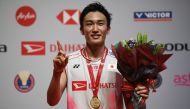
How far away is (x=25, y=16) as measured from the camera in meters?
2.91

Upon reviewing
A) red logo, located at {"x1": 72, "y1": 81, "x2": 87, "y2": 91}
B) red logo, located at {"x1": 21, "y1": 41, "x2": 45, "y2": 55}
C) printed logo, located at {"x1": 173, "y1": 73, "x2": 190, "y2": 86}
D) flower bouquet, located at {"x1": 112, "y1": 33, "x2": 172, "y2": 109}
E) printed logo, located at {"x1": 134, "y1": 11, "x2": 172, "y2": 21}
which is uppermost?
printed logo, located at {"x1": 134, "y1": 11, "x2": 172, "y2": 21}

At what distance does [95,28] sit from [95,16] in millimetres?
85

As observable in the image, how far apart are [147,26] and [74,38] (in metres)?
0.69

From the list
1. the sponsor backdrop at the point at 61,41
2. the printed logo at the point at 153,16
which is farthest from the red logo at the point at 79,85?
the printed logo at the point at 153,16

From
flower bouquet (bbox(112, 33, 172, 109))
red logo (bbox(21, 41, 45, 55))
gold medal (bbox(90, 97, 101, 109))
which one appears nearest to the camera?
flower bouquet (bbox(112, 33, 172, 109))

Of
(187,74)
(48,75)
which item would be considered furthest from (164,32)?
(48,75)

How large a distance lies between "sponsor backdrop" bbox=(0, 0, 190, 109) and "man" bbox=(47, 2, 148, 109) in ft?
3.95

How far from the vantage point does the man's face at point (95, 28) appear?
162 cm

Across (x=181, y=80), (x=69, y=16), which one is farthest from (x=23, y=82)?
(x=181, y=80)

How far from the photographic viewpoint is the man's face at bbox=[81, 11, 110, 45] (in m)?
1.62

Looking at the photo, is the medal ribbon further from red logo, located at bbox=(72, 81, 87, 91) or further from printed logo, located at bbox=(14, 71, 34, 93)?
printed logo, located at bbox=(14, 71, 34, 93)

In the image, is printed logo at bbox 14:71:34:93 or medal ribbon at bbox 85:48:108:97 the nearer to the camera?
medal ribbon at bbox 85:48:108:97

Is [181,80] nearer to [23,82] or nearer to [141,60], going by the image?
[23,82]

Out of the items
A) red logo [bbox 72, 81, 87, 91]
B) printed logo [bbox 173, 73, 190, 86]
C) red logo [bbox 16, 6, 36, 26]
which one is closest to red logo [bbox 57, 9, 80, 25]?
red logo [bbox 16, 6, 36, 26]
